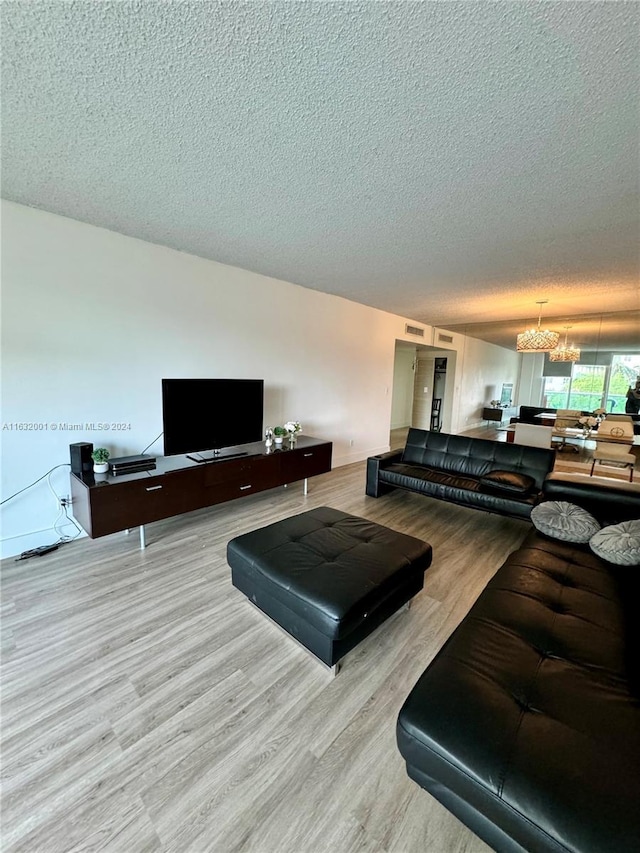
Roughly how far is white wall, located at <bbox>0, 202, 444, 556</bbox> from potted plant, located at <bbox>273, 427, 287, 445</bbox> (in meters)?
0.33

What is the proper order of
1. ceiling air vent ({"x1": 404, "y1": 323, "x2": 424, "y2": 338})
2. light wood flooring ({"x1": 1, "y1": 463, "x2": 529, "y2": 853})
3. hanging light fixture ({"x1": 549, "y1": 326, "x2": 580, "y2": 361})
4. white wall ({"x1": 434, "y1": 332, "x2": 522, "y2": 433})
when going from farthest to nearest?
1. white wall ({"x1": 434, "y1": 332, "x2": 522, "y2": 433})
2. ceiling air vent ({"x1": 404, "y1": 323, "x2": 424, "y2": 338})
3. hanging light fixture ({"x1": 549, "y1": 326, "x2": 580, "y2": 361})
4. light wood flooring ({"x1": 1, "y1": 463, "x2": 529, "y2": 853})

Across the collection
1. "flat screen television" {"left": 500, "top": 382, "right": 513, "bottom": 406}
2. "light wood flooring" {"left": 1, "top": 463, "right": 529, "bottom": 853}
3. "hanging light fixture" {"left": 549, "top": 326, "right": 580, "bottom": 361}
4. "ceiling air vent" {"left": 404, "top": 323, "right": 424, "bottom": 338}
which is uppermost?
"ceiling air vent" {"left": 404, "top": 323, "right": 424, "bottom": 338}

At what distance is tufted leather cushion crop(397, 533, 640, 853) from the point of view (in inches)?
31.7

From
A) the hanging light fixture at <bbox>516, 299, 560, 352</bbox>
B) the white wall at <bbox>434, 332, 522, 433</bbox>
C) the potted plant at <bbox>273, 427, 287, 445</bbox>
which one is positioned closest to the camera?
the potted plant at <bbox>273, 427, 287, 445</bbox>

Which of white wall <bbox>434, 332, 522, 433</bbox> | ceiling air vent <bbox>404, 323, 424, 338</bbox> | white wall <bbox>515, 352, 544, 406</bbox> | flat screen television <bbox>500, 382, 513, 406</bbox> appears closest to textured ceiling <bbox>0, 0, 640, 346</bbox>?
white wall <bbox>515, 352, 544, 406</bbox>

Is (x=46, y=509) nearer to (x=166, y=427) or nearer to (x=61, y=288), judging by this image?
(x=166, y=427)

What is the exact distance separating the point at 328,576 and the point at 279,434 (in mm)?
2453

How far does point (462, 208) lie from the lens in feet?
7.38

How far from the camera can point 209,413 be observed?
3.27 metres

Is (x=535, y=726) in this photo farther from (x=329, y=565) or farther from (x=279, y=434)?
(x=279, y=434)

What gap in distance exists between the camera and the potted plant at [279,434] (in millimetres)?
3929

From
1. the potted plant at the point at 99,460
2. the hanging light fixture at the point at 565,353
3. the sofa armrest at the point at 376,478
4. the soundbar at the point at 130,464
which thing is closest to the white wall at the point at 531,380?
the hanging light fixture at the point at 565,353

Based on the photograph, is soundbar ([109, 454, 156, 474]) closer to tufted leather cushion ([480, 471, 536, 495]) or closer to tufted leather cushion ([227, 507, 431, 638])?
tufted leather cushion ([227, 507, 431, 638])

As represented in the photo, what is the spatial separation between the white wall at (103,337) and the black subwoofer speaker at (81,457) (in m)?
0.20
